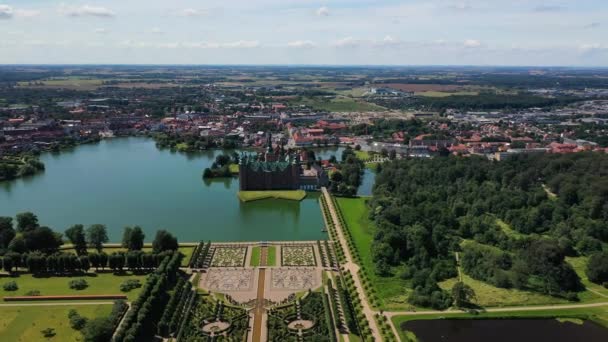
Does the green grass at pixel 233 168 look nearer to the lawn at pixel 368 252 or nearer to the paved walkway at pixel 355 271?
the paved walkway at pixel 355 271

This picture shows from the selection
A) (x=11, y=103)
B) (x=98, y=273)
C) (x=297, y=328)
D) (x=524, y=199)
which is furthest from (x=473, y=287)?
(x=11, y=103)

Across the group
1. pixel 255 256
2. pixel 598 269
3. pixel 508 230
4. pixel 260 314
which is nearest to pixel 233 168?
pixel 255 256

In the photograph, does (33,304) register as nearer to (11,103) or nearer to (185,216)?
(185,216)

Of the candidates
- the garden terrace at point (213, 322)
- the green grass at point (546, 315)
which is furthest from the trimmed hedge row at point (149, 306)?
the green grass at point (546, 315)

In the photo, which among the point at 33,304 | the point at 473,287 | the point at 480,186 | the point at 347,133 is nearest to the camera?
the point at 33,304

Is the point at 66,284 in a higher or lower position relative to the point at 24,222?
lower

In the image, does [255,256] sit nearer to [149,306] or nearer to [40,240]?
[149,306]
